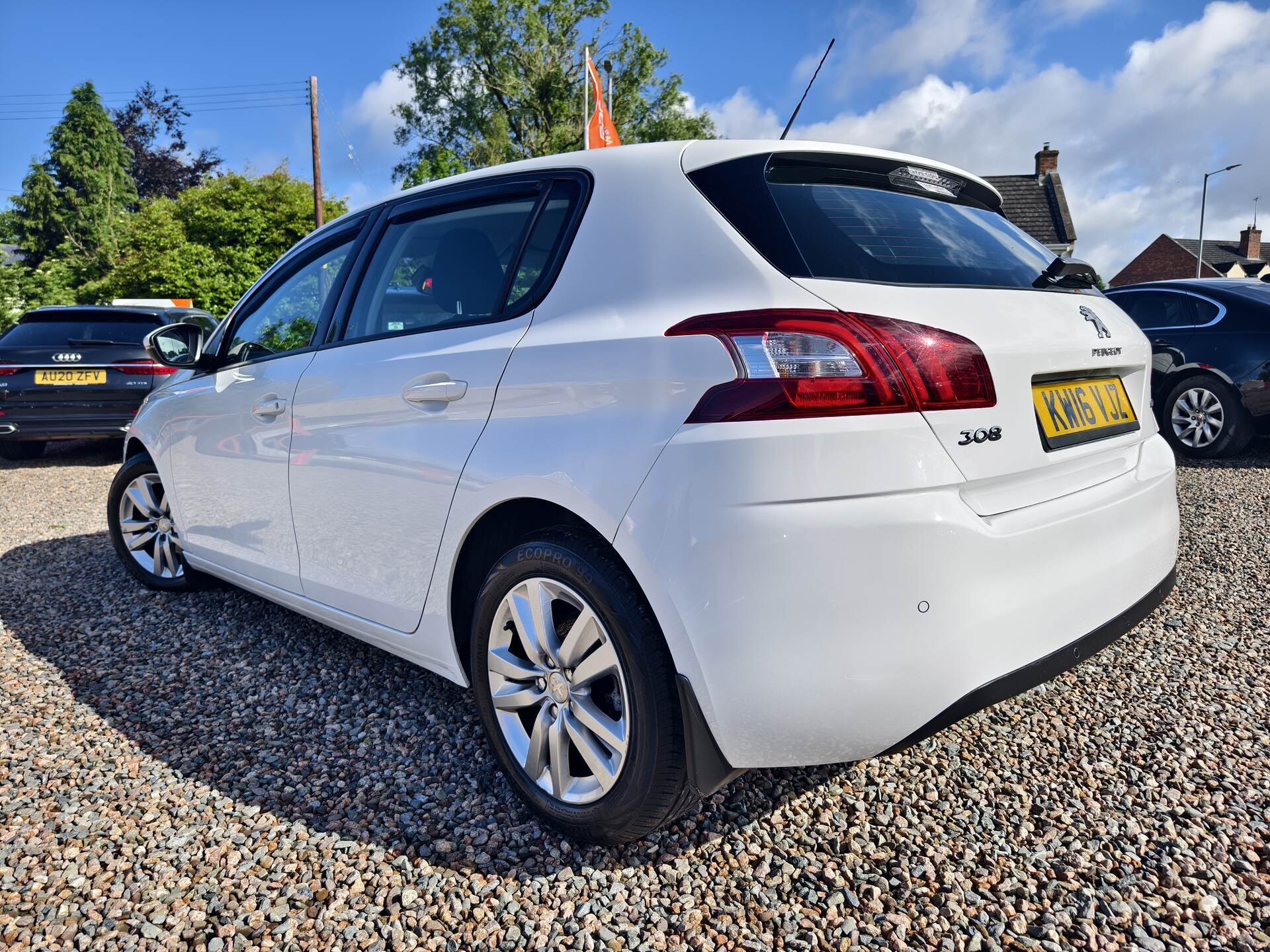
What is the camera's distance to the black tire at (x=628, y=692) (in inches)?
73.8

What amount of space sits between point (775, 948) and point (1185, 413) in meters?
7.26

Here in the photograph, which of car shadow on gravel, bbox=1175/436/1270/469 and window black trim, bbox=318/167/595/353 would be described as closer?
window black trim, bbox=318/167/595/353

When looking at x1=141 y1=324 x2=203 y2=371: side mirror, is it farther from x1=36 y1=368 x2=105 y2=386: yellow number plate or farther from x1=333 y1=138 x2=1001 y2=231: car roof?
x1=36 y1=368 x2=105 y2=386: yellow number plate

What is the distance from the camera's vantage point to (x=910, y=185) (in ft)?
7.74

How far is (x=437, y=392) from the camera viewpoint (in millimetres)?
2365

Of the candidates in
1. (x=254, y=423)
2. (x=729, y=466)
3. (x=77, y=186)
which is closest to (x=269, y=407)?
(x=254, y=423)

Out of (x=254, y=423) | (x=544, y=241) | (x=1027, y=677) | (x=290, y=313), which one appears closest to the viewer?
(x=1027, y=677)

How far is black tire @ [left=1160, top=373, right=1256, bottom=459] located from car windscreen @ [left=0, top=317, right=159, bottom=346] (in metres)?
9.48

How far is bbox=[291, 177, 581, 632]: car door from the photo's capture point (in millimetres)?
2320

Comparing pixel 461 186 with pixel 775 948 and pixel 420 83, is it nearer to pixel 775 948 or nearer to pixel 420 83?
pixel 775 948

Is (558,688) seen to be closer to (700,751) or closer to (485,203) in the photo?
(700,751)

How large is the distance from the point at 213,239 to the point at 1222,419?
2185 centimetres

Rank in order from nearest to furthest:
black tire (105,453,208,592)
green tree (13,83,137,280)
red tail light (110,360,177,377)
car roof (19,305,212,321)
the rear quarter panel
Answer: the rear quarter panel → black tire (105,453,208,592) → red tail light (110,360,177,377) → car roof (19,305,212,321) → green tree (13,83,137,280)

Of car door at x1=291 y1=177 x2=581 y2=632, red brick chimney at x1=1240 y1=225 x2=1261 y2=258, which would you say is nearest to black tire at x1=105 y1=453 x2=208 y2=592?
car door at x1=291 y1=177 x2=581 y2=632
